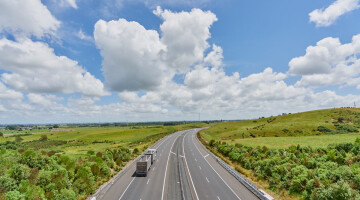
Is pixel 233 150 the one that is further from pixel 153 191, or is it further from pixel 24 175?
pixel 24 175

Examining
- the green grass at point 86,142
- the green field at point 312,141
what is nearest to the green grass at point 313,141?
the green field at point 312,141

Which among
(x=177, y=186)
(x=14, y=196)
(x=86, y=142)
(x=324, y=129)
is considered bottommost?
(x=86, y=142)

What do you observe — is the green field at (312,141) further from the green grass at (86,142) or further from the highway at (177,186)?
the green grass at (86,142)

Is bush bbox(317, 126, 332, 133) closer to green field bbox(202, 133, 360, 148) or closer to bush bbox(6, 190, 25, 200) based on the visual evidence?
green field bbox(202, 133, 360, 148)

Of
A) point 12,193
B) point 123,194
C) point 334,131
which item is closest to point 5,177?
point 12,193

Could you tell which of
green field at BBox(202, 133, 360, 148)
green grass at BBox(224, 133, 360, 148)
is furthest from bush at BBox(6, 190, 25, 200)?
green grass at BBox(224, 133, 360, 148)

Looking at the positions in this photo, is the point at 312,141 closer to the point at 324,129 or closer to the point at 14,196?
the point at 324,129

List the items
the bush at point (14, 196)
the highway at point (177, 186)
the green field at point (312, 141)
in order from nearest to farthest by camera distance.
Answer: the bush at point (14, 196) < the highway at point (177, 186) < the green field at point (312, 141)

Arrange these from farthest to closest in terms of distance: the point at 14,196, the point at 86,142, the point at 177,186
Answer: the point at 86,142 < the point at 177,186 < the point at 14,196

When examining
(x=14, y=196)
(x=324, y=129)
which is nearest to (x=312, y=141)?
(x=324, y=129)

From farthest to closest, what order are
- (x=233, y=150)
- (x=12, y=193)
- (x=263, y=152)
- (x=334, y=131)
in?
(x=334, y=131) < (x=233, y=150) < (x=263, y=152) < (x=12, y=193)

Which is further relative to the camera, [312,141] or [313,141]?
[312,141]

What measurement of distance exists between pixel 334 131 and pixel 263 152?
194 feet

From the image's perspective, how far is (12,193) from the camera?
15758 mm
